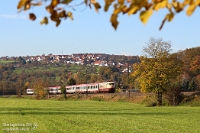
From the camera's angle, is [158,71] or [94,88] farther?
[94,88]

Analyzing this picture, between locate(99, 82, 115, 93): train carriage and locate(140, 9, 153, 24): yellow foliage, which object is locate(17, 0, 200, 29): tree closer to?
locate(140, 9, 153, 24): yellow foliage

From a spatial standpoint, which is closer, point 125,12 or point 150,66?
point 125,12

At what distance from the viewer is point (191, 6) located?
265cm

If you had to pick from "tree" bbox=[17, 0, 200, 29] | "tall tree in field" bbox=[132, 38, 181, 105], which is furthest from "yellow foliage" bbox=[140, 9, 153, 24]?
"tall tree in field" bbox=[132, 38, 181, 105]

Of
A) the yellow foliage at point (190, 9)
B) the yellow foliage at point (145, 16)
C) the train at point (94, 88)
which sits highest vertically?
the yellow foliage at point (190, 9)

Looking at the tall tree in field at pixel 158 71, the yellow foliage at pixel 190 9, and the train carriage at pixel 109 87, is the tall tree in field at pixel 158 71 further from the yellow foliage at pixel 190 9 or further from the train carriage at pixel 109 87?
the yellow foliage at pixel 190 9

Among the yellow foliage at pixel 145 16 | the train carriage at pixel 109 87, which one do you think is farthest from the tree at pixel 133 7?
the train carriage at pixel 109 87

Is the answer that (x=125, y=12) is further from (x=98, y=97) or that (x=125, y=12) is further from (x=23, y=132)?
(x=98, y=97)

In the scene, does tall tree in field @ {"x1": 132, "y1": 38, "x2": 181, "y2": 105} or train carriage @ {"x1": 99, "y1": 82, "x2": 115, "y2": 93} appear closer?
tall tree in field @ {"x1": 132, "y1": 38, "x2": 181, "y2": 105}

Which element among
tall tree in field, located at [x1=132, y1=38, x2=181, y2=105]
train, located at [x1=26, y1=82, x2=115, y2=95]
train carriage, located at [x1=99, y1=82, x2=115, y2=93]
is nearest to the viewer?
tall tree in field, located at [x1=132, y1=38, x2=181, y2=105]

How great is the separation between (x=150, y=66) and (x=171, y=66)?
292 centimetres

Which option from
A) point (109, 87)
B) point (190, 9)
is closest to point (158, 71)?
point (109, 87)

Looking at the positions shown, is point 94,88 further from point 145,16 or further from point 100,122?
point 145,16

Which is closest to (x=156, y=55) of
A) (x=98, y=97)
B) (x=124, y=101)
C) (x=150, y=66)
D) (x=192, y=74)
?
(x=150, y=66)
